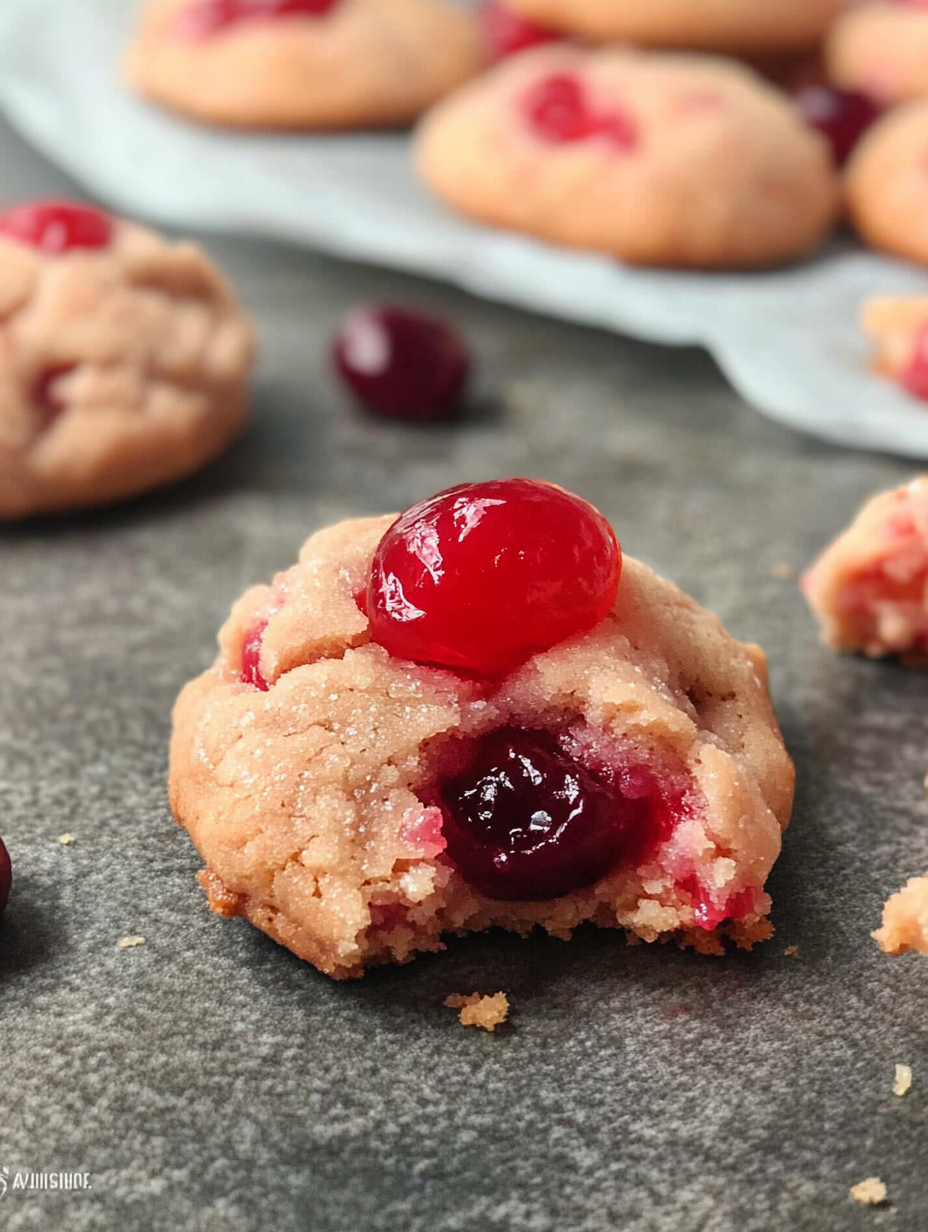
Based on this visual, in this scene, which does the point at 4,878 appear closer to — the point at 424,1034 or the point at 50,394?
the point at 424,1034

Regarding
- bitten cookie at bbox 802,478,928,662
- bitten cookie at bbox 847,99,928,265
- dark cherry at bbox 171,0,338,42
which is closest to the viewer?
bitten cookie at bbox 802,478,928,662

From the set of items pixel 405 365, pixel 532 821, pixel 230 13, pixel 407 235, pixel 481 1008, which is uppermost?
pixel 230 13

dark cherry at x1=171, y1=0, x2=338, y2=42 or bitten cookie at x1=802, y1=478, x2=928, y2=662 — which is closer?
bitten cookie at x1=802, y1=478, x2=928, y2=662

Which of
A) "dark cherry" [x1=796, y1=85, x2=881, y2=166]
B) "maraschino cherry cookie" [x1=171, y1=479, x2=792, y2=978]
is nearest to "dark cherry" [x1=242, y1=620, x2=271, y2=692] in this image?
"maraschino cherry cookie" [x1=171, y1=479, x2=792, y2=978]

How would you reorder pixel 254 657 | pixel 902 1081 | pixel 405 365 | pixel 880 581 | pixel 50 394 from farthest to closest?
pixel 405 365, pixel 50 394, pixel 880 581, pixel 254 657, pixel 902 1081

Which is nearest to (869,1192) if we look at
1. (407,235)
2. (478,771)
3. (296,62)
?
(478,771)

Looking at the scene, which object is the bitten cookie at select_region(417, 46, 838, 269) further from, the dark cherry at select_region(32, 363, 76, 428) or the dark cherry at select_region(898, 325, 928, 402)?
the dark cherry at select_region(32, 363, 76, 428)

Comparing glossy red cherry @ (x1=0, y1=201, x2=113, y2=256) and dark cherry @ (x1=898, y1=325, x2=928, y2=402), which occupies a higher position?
glossy red cherry @ (x1=0, y1=201, x2=113, y2=256)
